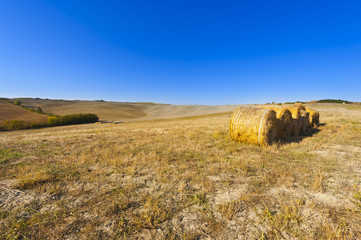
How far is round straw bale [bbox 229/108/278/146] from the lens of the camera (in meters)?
6.98

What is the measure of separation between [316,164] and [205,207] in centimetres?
430

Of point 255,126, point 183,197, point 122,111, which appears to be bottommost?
point 183,197

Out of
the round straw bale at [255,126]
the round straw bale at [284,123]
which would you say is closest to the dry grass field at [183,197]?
the round straw bale at [255,126]

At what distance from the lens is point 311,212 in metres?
2.71

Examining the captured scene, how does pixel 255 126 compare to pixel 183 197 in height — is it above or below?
above

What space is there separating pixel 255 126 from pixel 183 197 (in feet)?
17.7

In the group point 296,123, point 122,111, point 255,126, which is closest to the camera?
point 255,126

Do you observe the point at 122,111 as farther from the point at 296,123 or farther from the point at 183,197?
the point at 183,197

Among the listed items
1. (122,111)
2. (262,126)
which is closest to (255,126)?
(262,126)

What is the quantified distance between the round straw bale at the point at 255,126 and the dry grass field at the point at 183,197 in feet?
4.87

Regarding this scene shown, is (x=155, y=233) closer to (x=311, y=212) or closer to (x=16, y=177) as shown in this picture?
(x=311, y=212)

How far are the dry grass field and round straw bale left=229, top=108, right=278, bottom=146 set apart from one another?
149cm

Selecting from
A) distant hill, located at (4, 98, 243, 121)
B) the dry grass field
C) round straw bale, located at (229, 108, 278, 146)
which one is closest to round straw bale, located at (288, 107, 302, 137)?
round straw bale, located at (229, 108, 278, 146)

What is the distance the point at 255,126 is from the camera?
23.4ft
